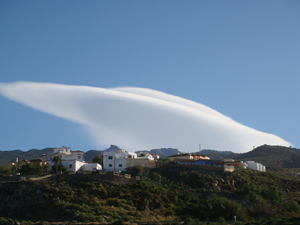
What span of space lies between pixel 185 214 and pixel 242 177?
2740cm

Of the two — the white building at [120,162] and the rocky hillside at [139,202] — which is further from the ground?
the white building at [120,162]

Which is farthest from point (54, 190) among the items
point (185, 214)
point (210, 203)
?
point (210, 203)

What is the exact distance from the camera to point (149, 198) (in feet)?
209

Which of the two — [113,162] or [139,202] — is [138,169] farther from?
[139,202]

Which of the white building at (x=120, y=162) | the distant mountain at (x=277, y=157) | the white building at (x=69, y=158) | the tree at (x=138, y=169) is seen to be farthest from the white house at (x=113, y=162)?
the distant mountain at (x=277, y=157)

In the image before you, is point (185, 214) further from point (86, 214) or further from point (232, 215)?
point (86, 214)

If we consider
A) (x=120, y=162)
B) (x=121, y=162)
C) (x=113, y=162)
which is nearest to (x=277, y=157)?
(x=121, y=162)

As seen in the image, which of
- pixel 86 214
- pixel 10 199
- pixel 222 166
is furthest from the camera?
pixel 222 166

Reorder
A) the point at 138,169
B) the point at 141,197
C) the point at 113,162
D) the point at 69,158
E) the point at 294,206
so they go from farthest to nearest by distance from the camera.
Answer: the point at 69,158 → the point at 113,162 → the point at 138,169 → the point at 294,206 → the point at 141,197

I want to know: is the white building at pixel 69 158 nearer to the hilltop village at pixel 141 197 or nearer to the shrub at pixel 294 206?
the hilltop village at pixel 141 197

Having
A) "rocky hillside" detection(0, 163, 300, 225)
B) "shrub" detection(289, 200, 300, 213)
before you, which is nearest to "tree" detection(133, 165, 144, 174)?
"rocky hillside" detection(0, 163, 300, 225)

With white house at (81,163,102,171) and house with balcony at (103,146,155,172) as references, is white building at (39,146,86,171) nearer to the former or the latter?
white house at (81,163,102,171)

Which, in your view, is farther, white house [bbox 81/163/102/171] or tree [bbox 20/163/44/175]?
white house [bbox 81/163/102/171]

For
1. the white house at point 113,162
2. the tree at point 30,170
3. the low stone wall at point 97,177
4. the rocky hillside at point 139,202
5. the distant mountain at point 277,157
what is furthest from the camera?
the distant mountain at point 277,157
